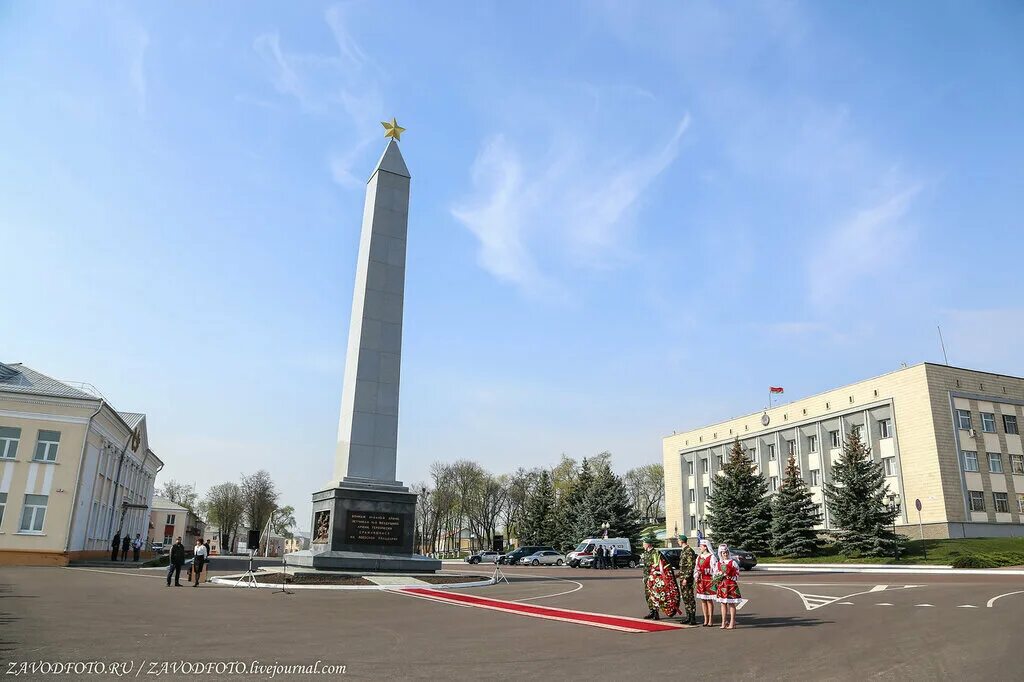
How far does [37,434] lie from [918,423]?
A: 53623mm

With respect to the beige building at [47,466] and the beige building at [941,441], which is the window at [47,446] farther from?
the beige building at [941,441]

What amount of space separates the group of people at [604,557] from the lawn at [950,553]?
34.5 feet

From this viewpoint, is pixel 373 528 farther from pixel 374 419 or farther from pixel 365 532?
pixel 374 419

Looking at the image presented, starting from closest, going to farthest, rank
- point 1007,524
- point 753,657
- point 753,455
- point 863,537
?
point 753,657
point 863,537
point 1007,524
point 753,455

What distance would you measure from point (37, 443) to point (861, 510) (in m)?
44.8

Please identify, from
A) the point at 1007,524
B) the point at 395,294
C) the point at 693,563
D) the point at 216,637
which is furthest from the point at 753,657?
the point at 1007,524

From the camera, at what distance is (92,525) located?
40469 mm

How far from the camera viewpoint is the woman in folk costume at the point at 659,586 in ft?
42.8

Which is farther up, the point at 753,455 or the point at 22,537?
the point at 753,455

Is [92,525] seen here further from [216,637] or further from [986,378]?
[986,378]

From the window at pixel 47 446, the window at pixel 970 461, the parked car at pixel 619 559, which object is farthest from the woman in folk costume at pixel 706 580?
the window at pixel 970 461

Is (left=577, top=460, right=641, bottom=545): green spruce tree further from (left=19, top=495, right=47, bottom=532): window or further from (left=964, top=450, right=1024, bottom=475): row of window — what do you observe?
(left=19, top=495, right=47, bottom=532): window

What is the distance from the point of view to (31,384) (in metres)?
36.6

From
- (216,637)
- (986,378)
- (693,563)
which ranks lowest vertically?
(216,637)
